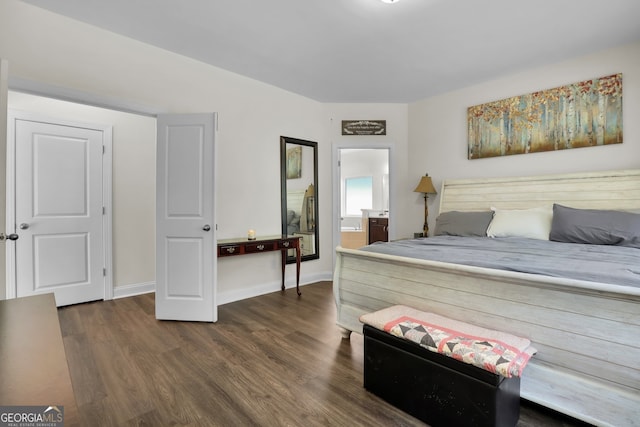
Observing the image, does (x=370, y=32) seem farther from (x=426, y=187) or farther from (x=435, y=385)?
(x=435, y=385)

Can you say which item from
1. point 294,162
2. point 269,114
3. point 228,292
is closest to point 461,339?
point 228,292

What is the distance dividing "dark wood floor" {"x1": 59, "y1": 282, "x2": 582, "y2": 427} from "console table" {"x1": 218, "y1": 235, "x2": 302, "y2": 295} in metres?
0.65

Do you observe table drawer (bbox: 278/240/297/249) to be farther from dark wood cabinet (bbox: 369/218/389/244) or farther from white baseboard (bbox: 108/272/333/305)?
dark wood cabinet (bbox: 369/218/389/244)

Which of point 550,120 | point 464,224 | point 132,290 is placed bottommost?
point 132,290

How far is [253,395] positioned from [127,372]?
91cm

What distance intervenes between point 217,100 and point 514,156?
3545mm

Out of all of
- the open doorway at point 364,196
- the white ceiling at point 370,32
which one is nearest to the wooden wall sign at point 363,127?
the white ceiling at point 370,32

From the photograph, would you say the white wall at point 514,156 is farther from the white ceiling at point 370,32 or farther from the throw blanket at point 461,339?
the throw blanket at point 461,339

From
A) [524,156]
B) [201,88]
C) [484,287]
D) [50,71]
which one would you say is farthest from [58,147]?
[524,156]

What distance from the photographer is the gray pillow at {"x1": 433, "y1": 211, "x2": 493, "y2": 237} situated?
132 inches

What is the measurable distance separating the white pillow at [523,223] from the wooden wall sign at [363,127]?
2.09m

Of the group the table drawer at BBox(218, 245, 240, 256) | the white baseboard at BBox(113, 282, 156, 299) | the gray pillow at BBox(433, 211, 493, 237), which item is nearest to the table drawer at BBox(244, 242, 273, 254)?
the table drawer at BBox(218, 245, 240, 256)

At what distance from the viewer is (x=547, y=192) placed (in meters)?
3.34

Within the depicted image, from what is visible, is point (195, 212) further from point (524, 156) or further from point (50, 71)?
point (524, 156)
